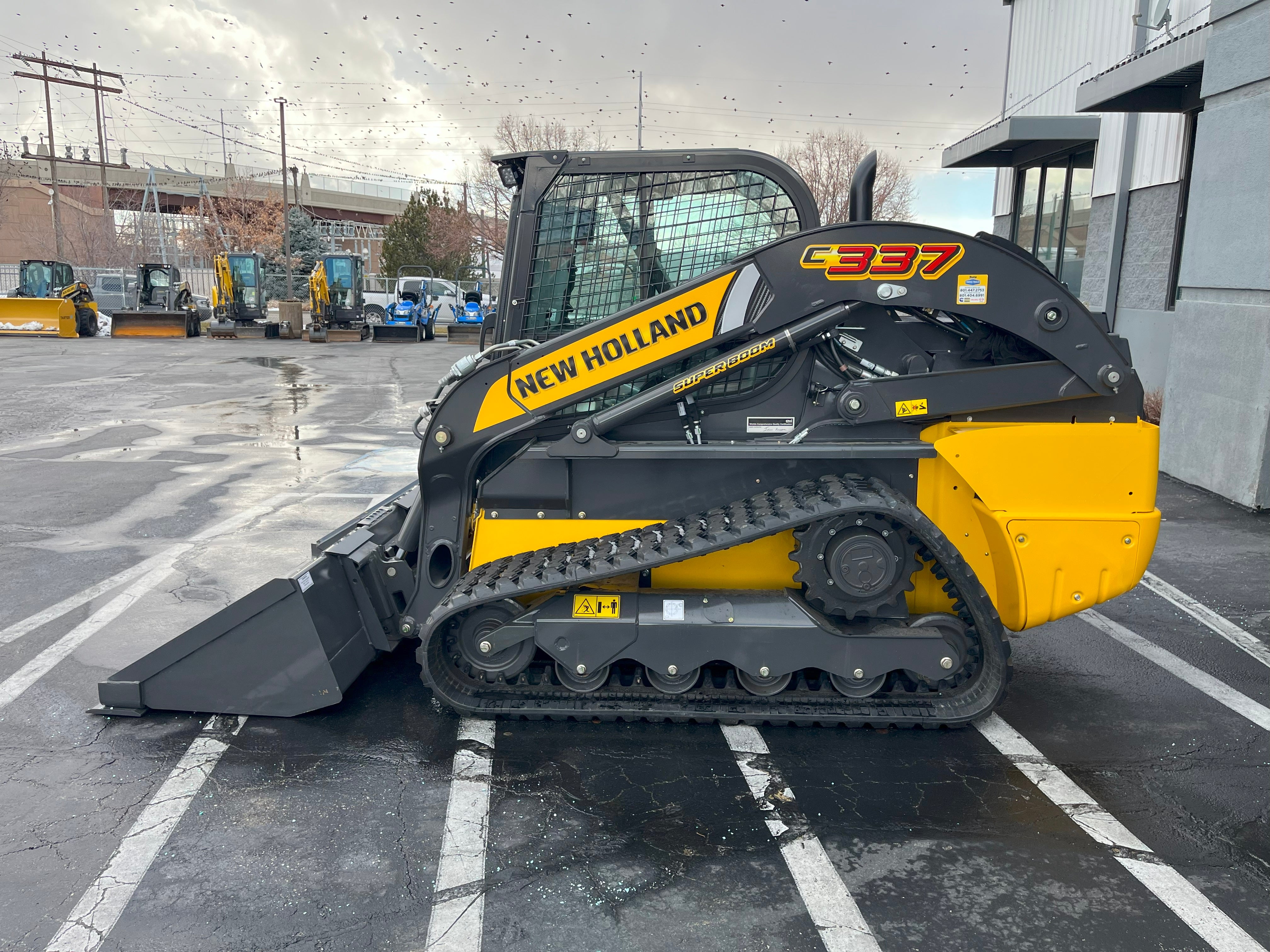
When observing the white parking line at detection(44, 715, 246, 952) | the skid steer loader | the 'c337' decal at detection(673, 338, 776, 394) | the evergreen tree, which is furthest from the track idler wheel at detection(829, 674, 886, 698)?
the evergreen tree

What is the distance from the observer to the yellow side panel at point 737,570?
444 cm

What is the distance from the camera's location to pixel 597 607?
4230mm

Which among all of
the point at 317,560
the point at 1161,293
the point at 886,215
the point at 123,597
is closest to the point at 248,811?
the point at 317,560

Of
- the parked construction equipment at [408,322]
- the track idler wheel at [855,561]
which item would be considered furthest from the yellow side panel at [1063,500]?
the parked construction equipment at [408,322]

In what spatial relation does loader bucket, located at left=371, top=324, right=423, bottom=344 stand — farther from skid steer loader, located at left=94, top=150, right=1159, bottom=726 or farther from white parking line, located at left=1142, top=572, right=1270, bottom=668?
skid steer loader, located at left=94, top=150, right=1159, bottom=726

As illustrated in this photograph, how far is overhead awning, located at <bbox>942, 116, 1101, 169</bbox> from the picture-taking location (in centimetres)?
1452

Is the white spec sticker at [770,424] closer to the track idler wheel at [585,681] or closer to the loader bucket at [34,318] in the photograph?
the track idler wheel at [585,681]

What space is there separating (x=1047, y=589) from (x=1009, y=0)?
18792mm

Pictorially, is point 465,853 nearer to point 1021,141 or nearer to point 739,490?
point 739,490

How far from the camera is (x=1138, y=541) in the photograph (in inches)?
167

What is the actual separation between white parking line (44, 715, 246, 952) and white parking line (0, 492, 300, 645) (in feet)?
6.50

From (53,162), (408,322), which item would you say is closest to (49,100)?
(53,162)

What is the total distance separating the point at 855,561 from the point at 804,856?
4.22 ft

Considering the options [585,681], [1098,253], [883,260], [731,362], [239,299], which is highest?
[1098,253]
